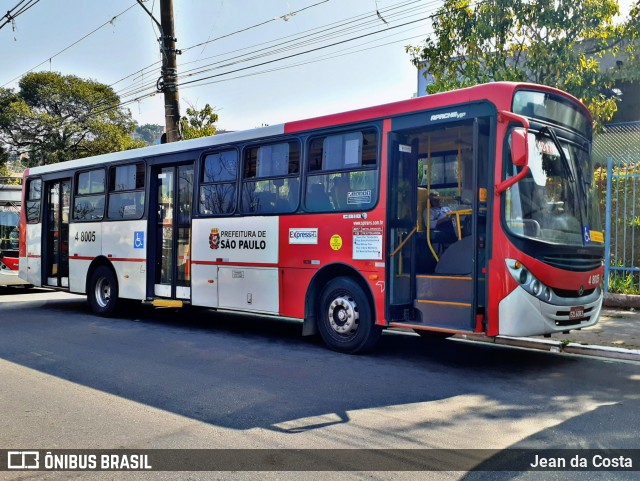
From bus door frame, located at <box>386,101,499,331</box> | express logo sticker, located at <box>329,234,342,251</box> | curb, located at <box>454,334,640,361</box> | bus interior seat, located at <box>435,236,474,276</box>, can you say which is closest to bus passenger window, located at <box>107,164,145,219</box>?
express logo sticker, located at <box>329,234,342,251</box>

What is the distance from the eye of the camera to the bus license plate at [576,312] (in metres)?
7.12

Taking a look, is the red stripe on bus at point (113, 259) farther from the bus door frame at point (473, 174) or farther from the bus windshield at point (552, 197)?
the bus windshield at point (552, 197)

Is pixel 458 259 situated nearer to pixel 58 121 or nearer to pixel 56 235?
pixel 56 235

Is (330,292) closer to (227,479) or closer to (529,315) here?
(529,315)

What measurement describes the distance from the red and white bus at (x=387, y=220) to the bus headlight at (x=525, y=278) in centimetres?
2

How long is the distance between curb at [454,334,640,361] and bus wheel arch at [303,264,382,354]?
1348 mm

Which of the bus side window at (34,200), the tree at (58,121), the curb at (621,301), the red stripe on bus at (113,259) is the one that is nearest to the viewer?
the curb at (621,301)

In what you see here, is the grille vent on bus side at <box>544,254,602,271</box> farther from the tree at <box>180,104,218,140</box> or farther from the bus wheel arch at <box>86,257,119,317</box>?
the tree at <box>180,104,218,140</box>

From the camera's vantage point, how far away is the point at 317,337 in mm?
9805

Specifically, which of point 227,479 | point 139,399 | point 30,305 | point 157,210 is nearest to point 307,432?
point 227,479

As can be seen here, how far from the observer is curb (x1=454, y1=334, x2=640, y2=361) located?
316 inches

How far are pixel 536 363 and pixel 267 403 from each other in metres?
3.72

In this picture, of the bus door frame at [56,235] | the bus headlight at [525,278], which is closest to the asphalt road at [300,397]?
the bus headlight at [525,278]

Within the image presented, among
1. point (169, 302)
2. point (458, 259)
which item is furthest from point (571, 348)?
point (169, 302)
